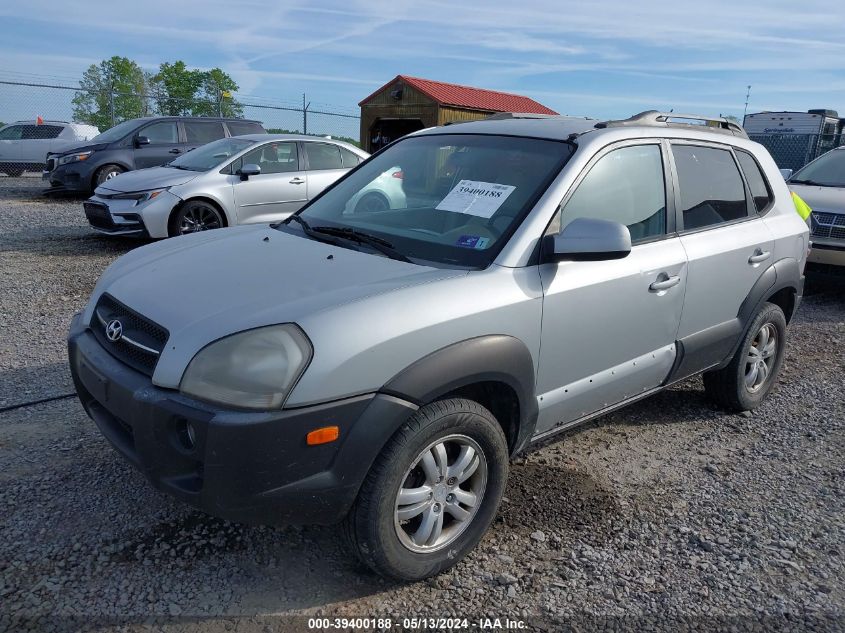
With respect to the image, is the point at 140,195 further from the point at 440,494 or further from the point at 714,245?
the point at 440,494

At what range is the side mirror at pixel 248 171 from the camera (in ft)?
28.0

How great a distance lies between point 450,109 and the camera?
20672mm

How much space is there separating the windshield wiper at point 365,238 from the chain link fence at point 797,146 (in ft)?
54.1

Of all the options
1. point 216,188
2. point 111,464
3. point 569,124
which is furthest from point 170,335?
point 216,188

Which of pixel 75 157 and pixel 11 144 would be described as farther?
pixel 11 144

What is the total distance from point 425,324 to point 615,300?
1.12 meters

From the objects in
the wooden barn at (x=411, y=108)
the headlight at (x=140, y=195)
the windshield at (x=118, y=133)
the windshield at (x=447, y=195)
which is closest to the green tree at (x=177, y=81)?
the wooden barn at (x=411, y=108)

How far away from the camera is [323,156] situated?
9.45 m

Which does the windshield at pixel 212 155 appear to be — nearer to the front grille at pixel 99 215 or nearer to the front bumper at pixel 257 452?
the front grille at pixel 99 215

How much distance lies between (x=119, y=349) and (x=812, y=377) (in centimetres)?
501

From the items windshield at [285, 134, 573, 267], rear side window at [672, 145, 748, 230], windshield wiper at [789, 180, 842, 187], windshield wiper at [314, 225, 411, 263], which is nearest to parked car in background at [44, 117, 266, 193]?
windshield wiper at [789, 180, 842, 187]

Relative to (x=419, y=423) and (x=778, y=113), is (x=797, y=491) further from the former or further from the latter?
(x=778, y=113)

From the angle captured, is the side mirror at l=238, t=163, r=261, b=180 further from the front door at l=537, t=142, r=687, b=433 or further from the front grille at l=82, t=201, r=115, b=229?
the front door at l=537, t=142, r=687, b=433

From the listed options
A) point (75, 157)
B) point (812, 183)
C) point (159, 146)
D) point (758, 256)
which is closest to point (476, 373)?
point (758, 256)
